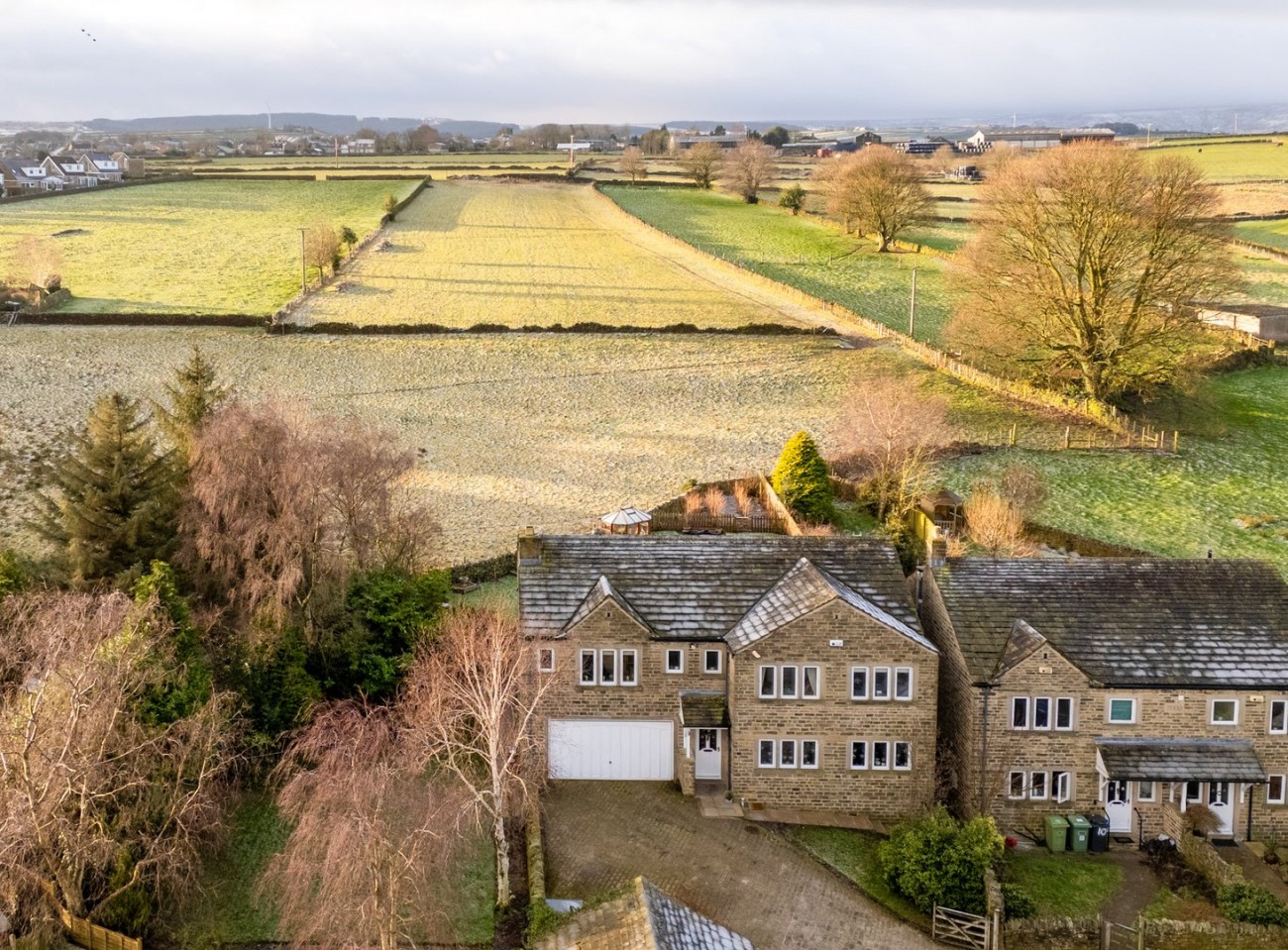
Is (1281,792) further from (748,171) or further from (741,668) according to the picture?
(748,171)

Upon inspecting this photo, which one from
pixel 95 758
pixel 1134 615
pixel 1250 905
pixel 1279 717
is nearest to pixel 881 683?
pixel 1134 615

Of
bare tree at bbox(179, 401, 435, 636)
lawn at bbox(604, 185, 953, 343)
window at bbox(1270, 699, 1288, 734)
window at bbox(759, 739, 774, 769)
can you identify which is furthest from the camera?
lawn at bbox(604, 185, 953, 343)

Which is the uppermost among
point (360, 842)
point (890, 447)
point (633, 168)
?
point (633, 168)

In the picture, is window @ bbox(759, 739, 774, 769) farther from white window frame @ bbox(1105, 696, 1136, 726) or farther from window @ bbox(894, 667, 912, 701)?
white window frame @ bbox(1105, 696, 1136, 726)

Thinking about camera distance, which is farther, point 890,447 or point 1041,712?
point 890,447

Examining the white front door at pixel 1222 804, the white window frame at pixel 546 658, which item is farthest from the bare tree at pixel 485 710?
the white front door at pixel 1222 804

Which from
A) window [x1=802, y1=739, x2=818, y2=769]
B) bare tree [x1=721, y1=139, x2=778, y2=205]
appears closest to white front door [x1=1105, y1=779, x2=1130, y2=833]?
window [x1=802, y1=739, x2=818, y2=769]
